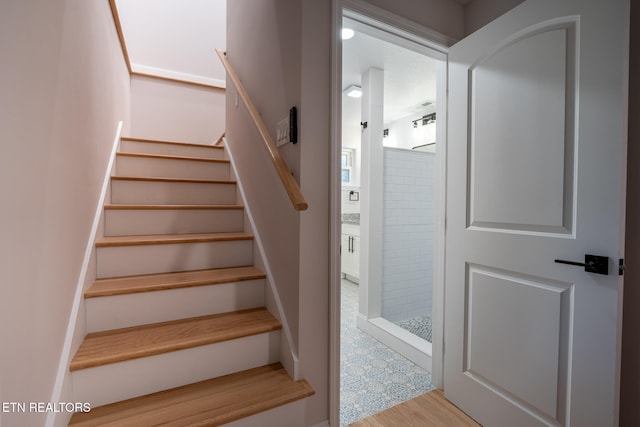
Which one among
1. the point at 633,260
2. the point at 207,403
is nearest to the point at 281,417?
the point at 207,403

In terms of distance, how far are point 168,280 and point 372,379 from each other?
1460 mm

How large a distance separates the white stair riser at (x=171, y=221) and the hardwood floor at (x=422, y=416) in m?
1.50

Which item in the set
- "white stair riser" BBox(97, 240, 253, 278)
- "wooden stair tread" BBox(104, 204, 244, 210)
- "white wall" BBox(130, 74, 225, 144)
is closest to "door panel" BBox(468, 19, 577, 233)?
"white stair riser" BBox(97, 240, 253, 278)

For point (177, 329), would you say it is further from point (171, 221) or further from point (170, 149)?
point (170, 149)

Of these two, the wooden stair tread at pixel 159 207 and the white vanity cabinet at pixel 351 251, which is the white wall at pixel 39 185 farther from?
the white vanity cabinet at pixel 351 251

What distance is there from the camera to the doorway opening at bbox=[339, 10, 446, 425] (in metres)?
1.95

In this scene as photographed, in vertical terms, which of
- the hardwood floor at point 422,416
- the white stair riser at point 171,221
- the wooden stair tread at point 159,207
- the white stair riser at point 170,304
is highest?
the wooden stair tread at point 159,207

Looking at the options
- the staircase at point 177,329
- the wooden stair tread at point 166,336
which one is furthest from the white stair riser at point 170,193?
the wooden stair tread at point 166,336

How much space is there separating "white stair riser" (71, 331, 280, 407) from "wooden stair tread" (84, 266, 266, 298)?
0.34 meters

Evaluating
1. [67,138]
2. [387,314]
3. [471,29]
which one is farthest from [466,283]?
→ [67,138]

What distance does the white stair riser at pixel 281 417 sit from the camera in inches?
47.5

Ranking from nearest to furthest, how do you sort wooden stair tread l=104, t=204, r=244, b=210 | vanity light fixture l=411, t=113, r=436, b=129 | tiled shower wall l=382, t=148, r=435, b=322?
wooden stair tread l=104, t=204, r=244, b=210, tiled shower wall l=382, t=148, r=435, b=322, vanity light fixture l=411, t=113, r=436, b=129

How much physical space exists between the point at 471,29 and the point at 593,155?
1130mm

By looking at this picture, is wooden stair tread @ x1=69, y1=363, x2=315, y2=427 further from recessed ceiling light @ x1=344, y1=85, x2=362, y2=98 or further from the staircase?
recessed ceiling light @ x1=344, y1=85, x2=362, y2=98
